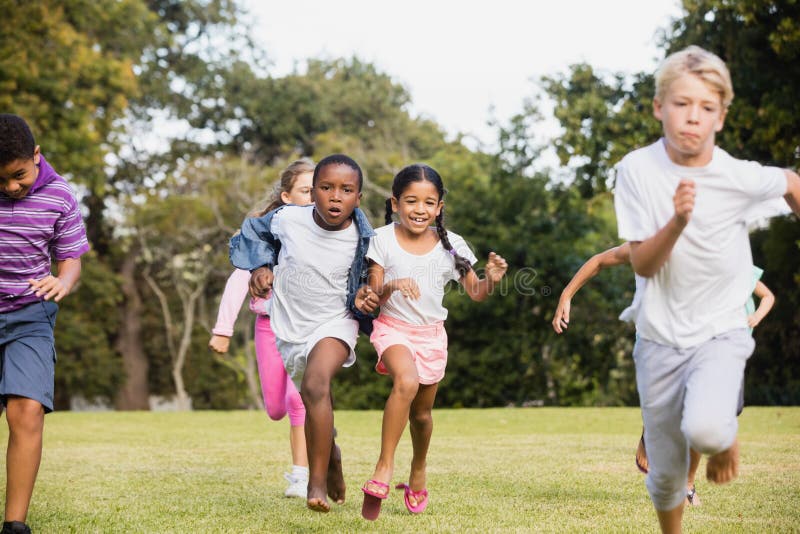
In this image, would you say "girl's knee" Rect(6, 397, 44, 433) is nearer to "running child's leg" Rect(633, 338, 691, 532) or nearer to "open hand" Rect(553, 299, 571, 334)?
"open hand" Rect(553, 299, 571, 334)

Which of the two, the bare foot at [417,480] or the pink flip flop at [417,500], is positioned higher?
the bare foot at [417,480]

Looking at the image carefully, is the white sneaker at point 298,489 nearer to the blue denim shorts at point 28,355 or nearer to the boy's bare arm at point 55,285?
the blue denim shorts at point 28,355

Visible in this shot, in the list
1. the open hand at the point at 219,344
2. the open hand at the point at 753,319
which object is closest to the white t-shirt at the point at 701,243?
the open hand at the point at 753,319

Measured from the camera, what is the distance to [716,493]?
261 inches

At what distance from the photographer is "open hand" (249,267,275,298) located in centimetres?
556

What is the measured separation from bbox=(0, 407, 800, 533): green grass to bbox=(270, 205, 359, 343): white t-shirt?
46.3 inches

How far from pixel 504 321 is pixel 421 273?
2153 cm

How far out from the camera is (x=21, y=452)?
5.01m

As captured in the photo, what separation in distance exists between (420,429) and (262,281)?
4.64 ft

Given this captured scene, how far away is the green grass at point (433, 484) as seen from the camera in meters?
5.53

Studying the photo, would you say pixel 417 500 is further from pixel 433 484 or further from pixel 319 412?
pixel 433 484

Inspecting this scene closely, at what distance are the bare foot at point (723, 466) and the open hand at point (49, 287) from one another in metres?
3.34

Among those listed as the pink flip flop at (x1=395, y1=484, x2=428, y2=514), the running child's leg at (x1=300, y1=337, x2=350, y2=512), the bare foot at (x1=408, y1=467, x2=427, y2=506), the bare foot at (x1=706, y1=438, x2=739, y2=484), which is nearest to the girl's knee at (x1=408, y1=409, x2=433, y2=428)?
the bare foot at (x1=408, y1=467, x2=427, y2=506)

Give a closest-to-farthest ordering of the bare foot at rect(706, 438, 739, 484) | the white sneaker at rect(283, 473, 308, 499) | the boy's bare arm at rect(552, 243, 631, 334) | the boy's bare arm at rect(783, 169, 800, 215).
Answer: the bare foot at rect(706, 438, 739, 484) < the boy's bare arm at rect(783, 169, 800, 215) < the boy's bare arm at rect(552, 243, 631, 334) < the white sneaker at rect(283, 473, 308, 499)
